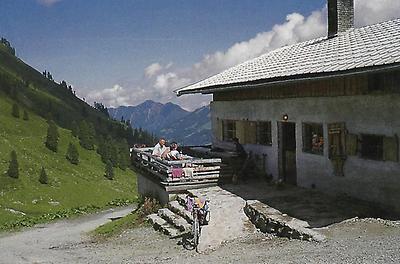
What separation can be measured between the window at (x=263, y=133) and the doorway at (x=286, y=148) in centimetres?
108

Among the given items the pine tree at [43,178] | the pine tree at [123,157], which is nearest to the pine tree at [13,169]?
the pine tree at [43,178]

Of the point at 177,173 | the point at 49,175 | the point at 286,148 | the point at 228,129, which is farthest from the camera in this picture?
the point at 49,175

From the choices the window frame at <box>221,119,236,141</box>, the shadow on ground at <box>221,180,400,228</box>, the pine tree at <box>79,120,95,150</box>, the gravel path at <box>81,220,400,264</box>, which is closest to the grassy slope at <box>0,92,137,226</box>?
the pine tree at <box>79,120,95,150</box>

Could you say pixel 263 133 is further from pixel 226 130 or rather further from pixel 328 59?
pixel 328 59

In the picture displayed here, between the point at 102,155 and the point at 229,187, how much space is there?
463 feet

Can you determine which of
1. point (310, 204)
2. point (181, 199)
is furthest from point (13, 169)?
point (310, 204)

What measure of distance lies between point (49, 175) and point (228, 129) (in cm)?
10934

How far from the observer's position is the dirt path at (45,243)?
16.6 m

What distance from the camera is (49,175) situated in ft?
414

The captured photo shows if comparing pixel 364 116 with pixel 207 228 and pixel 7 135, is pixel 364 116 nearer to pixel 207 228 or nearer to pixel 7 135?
A: pixel 207 228

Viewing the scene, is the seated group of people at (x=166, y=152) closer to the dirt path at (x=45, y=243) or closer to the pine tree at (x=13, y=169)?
the dirt path at (x=45, y=243)

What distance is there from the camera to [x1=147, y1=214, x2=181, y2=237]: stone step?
15562 millimetres

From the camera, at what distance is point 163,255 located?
13.4 meters

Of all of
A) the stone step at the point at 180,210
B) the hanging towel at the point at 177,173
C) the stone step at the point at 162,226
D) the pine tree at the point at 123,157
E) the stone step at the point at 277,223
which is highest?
the hanging towel at the point at 177,173
